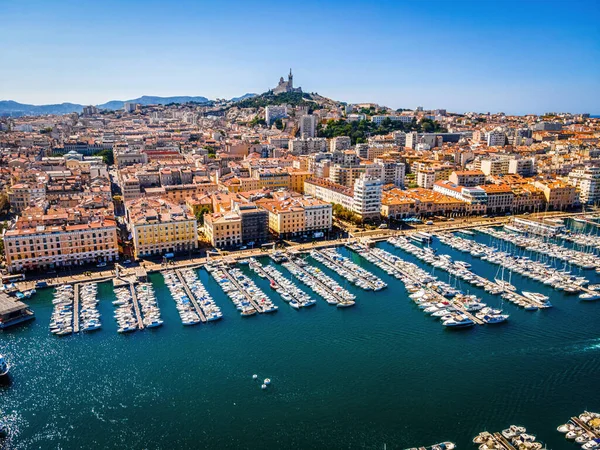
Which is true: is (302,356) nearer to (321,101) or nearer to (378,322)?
(378,322)

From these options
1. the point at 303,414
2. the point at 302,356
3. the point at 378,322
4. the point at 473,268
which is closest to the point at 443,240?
the point at 473,268

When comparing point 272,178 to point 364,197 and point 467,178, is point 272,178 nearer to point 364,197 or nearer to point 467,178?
point 364,197

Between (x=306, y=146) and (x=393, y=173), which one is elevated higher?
(x=306, y=146)

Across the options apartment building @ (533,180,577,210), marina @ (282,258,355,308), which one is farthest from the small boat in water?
apartment building @ (533,180,577,210)

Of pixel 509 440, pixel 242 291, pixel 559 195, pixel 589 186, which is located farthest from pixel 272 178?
pixel 509 440

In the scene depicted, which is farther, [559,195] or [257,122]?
[257,122]

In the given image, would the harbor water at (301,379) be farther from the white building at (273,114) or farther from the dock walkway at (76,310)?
the white building at (273,114)
